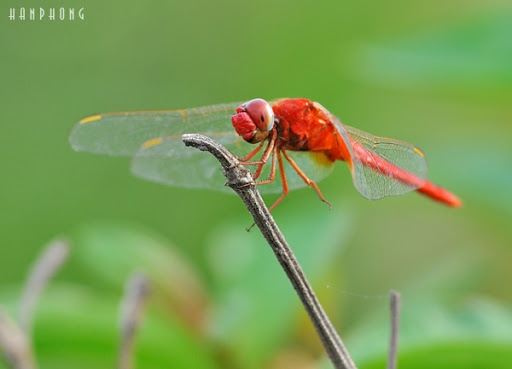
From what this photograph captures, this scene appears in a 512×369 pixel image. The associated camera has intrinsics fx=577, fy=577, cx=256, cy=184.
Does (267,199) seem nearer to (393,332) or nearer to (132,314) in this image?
(132,314)

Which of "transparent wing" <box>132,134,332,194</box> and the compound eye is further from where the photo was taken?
"transparent wing" <box>132,134,332,194</box>

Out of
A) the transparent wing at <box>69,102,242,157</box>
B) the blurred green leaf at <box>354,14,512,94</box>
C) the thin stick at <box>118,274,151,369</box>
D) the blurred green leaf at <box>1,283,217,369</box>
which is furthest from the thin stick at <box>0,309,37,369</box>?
the blurred green leaf at <box>354,14,512,94</box>

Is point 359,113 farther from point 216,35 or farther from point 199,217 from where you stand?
point 216,35

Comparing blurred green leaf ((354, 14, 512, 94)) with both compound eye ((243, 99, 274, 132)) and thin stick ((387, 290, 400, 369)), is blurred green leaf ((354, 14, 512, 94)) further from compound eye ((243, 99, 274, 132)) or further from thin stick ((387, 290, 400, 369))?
thin stick ((387, 290, 400, 369))

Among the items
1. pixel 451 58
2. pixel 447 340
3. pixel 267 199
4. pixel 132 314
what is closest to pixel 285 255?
pixel 132 314

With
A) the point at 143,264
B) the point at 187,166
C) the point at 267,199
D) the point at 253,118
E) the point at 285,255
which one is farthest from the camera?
the point at 267,199
